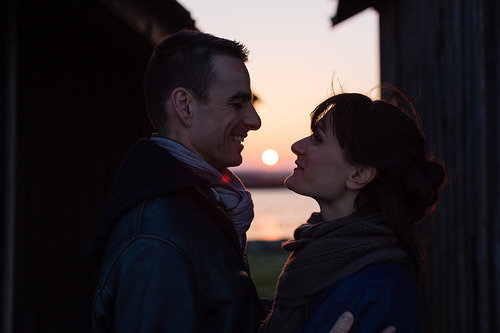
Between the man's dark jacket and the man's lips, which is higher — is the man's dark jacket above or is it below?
below

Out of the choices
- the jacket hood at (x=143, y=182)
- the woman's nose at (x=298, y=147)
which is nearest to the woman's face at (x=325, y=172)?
the woman's nose at (x=298, y=147)

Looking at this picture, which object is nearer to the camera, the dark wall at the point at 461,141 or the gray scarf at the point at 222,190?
the gray scarf at the point at 222,190

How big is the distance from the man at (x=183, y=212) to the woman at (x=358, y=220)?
27 centimetres

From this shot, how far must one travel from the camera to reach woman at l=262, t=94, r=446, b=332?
1715 mm

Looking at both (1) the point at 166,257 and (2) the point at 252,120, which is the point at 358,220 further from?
(1) the point at 166,257

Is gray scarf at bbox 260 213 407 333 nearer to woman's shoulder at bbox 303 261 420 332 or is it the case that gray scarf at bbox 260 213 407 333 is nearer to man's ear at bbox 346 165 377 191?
woman's shoulder at bbox 303 261 420 332

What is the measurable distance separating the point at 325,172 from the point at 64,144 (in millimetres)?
2282

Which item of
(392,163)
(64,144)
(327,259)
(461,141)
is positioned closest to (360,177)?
(392,163)

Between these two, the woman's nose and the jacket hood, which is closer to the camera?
the jacket hood

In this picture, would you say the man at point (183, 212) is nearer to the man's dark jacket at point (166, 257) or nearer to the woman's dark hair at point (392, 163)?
the man's dark jacket at point (166, 257)

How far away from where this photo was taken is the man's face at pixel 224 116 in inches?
85.9

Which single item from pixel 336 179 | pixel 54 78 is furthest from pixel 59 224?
pixel 336 179

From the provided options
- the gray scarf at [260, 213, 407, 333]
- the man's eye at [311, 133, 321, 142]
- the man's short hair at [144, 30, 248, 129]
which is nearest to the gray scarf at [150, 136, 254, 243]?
the man's short hair at [144, 30, 248, 129]

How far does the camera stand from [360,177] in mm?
2018
